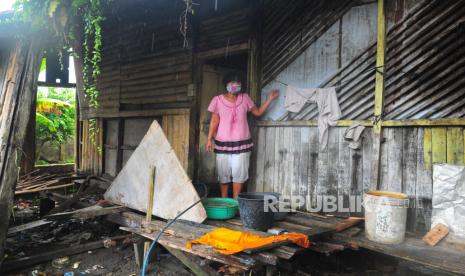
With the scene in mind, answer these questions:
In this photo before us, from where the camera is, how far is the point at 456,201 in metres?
3.80

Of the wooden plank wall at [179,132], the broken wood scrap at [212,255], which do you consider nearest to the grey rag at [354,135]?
the broken wood scrap at [212,255]

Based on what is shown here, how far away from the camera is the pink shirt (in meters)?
5.68

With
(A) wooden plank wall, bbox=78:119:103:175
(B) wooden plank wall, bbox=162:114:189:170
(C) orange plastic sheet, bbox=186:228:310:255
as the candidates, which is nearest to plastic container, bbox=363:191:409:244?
(C) orange plastic sheet, bbox=186:228:310:255

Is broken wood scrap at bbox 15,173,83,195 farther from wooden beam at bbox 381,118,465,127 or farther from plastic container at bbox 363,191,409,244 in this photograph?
wooden beam at bbox 381,118,465,127

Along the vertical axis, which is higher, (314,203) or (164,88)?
(164,88)

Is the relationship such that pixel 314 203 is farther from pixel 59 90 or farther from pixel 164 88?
pixel 59 90

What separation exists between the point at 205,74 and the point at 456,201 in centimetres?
479

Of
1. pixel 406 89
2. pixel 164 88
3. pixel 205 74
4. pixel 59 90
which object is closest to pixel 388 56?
pixel 406 89

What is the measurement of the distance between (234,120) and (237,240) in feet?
8.14

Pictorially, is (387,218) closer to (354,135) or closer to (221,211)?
(354,135)

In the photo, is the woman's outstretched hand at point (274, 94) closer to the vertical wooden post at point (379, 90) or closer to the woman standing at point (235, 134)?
the woman standing at point (235, 134)

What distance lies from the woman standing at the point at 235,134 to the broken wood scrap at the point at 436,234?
8.87 ft

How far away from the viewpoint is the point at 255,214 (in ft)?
13.5

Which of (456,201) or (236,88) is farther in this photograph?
(236,88)
